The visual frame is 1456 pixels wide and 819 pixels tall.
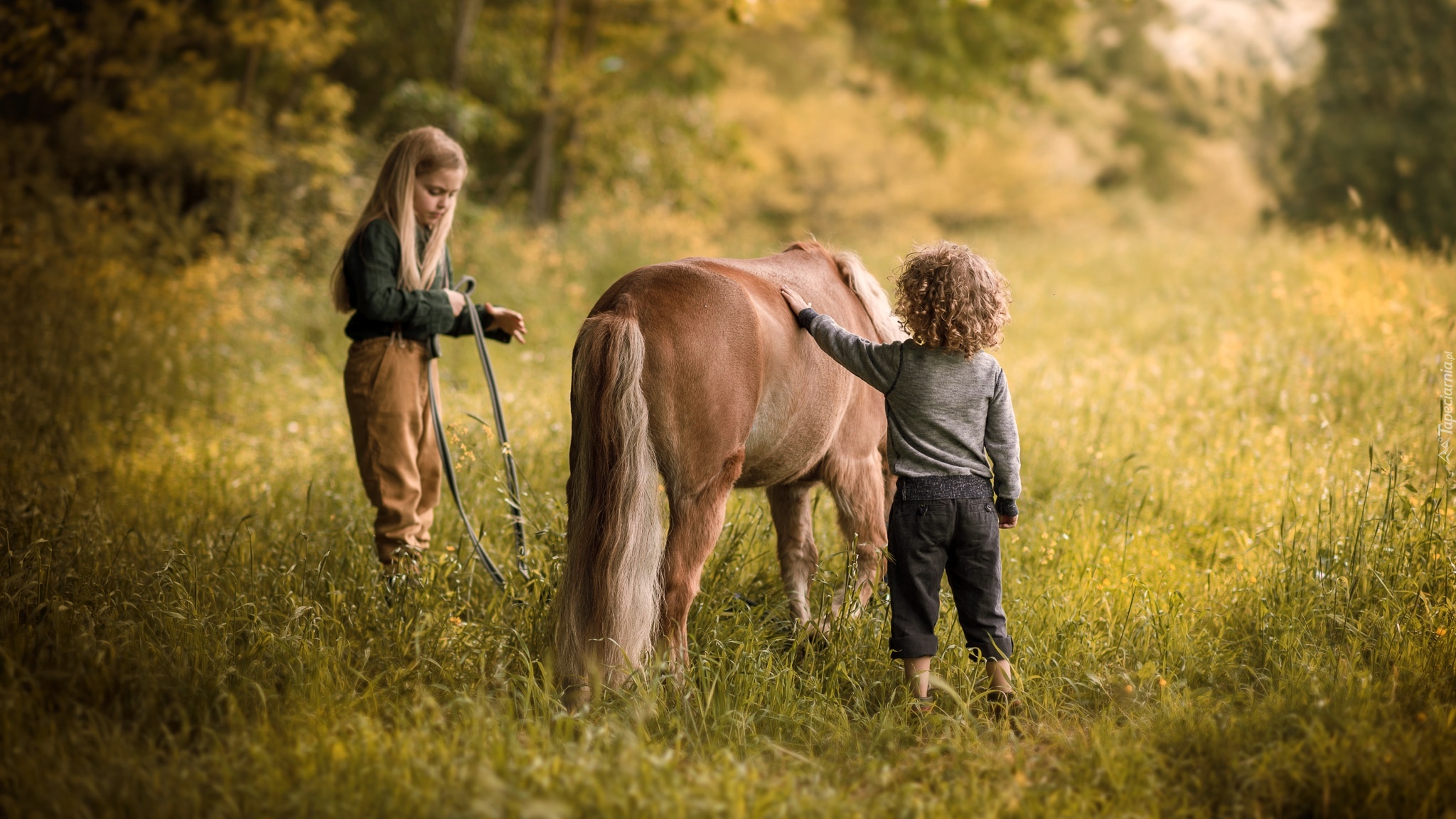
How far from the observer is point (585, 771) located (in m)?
2.28

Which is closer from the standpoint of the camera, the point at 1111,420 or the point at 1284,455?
the point at 1284,455

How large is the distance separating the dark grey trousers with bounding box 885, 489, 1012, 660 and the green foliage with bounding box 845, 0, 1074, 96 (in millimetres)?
14400

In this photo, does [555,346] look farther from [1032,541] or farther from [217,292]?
[1032,541]

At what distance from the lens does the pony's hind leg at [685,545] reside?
296 cm

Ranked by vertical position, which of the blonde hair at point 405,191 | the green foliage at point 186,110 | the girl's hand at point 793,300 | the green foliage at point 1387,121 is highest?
the green foliage at point 1387,121

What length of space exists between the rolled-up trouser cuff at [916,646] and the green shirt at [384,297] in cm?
209

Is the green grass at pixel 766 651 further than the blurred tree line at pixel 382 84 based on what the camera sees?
No

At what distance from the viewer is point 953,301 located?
2.93 m

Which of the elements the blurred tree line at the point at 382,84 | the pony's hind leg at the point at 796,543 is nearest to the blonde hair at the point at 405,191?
the pony's hind leg at the point at 796,543

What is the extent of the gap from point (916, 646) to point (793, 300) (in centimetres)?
121

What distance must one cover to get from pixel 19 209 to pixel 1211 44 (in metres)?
39.4

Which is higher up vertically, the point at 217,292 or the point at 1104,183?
the point at 1104,183

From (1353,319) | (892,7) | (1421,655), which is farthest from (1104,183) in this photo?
(1421,655)

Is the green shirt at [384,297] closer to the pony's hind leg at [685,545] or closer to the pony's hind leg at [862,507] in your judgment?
the pony's hind leg at [685,545]
